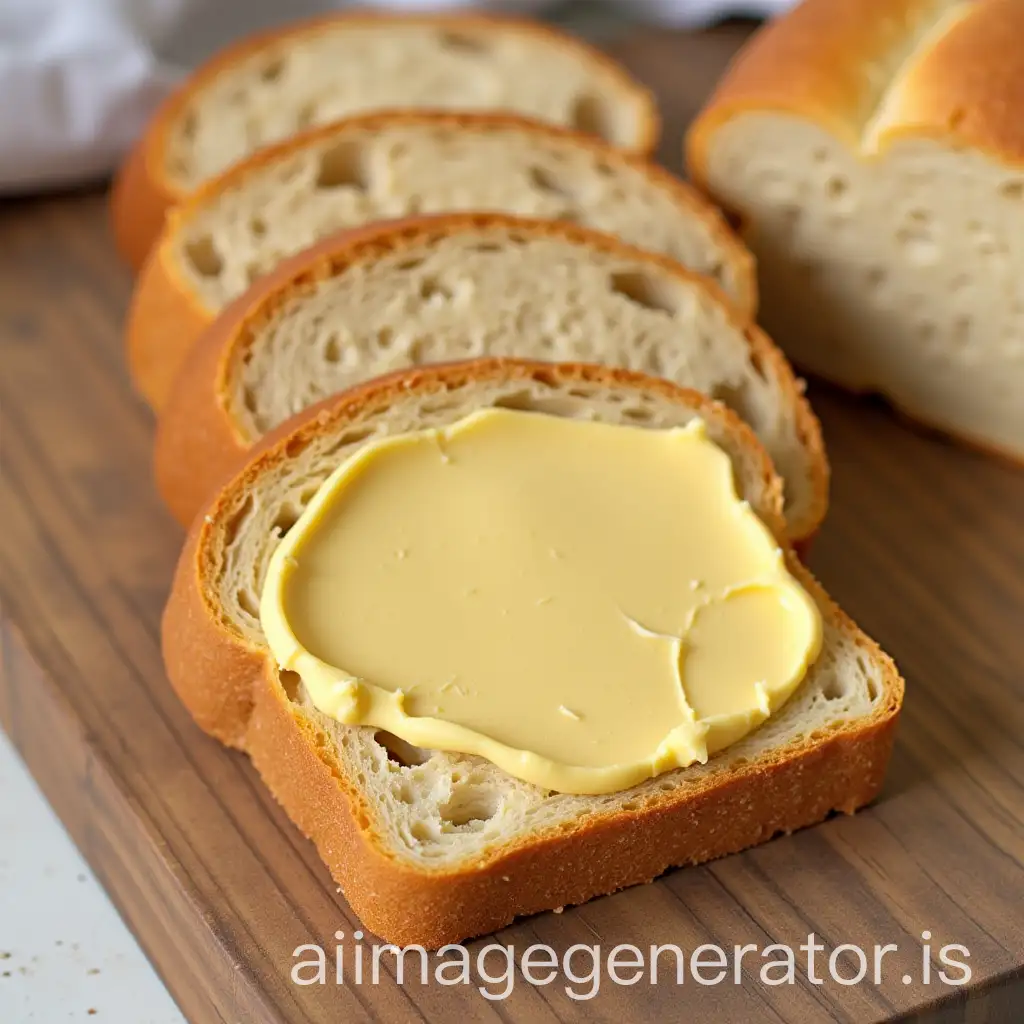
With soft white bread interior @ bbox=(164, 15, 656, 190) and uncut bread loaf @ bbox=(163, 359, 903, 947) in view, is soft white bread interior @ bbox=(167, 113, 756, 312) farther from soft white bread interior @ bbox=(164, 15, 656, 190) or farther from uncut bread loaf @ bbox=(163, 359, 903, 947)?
uncut bread loaf @ bbox=(163, 359, 903, 947)

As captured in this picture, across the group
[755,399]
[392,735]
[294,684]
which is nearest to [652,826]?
[392,735]

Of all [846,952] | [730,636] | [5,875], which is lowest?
[5,875]

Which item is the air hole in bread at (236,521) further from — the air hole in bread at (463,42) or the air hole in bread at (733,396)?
the air hole in bread at (463,42)

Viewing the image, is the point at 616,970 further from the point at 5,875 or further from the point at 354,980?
the point at 5,875

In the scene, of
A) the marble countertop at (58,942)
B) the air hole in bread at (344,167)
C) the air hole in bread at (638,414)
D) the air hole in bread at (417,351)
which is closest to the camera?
the marble countertop at (58,942)

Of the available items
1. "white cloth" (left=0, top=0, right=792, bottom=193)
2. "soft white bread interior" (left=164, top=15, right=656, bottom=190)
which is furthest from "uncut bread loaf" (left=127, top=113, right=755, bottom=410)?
"white cloth" (left=0, top=0, right=792, bottom=193)

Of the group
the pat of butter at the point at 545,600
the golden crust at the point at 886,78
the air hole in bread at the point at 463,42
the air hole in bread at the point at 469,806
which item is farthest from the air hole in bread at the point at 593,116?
the air hole in bread at the point at 469,806
